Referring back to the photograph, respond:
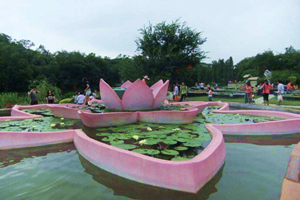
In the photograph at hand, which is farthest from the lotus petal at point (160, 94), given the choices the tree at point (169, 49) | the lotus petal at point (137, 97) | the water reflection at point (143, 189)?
the tree at point (169, 49)

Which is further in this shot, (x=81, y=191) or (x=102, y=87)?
(x=102, y=87)

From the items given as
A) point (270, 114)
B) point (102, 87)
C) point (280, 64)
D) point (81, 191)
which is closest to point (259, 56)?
point (280, 64)

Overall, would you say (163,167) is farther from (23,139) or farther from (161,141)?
(23,139)

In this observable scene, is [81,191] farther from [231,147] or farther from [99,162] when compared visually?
[231,147]

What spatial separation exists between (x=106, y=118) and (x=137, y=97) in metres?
1.07

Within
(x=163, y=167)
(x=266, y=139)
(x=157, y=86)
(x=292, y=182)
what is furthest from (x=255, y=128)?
(x=157, y=86)

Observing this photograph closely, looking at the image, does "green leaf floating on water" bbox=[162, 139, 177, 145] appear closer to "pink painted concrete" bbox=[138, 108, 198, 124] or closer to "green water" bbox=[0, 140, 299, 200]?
"green water" bbox=[0, 140, 299, 200]

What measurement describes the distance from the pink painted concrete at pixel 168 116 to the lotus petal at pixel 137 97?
43 cm

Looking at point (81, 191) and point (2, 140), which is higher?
point (2, 140)

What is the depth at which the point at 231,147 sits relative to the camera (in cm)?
377

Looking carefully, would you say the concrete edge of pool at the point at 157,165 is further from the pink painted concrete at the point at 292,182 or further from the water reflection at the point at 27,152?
the pink painted concrete at the point at 292,182

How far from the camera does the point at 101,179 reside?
2.53m

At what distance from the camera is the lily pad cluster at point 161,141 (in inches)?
119

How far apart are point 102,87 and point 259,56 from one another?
4689cm
